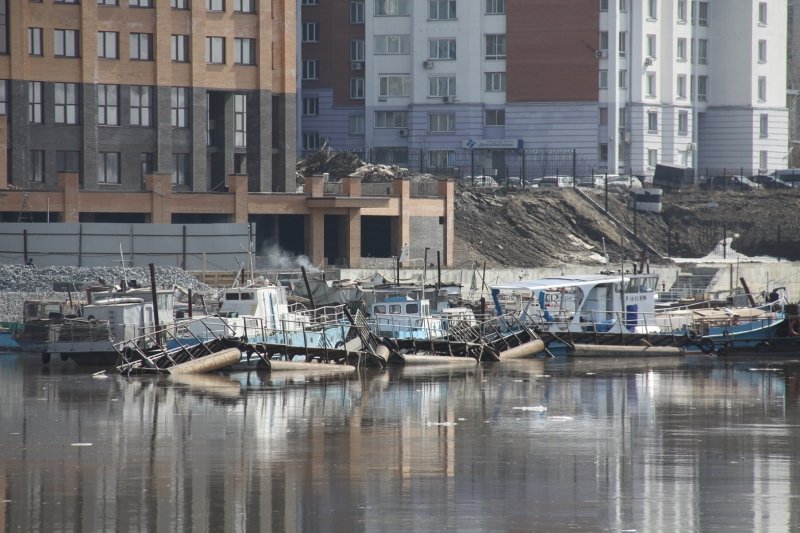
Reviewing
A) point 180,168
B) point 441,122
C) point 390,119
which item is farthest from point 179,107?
point 441,122

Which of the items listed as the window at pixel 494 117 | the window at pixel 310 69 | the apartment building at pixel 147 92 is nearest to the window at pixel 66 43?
the apartment building at pixel 147 92

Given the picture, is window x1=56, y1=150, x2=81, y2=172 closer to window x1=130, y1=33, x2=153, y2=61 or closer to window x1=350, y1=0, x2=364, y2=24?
window x1=130, y1=33, x2=153, y2=61

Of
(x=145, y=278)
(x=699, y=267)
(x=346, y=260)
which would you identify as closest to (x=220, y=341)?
(x=145, y=278)

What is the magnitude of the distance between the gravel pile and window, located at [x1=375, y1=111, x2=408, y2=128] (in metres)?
52.0

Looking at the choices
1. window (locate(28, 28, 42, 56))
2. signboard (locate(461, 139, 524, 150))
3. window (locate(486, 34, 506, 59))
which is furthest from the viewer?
window (locate(486, 34, 506, 59))

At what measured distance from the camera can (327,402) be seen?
4447cm

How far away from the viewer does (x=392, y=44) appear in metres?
120

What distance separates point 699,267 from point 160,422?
62.8 m

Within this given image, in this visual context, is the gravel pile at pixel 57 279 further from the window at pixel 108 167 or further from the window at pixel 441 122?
the window at pixel 441 122

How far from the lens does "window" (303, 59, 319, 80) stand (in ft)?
409

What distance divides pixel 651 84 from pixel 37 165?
4996 centimetres

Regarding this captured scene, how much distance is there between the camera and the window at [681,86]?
121188 millimetres

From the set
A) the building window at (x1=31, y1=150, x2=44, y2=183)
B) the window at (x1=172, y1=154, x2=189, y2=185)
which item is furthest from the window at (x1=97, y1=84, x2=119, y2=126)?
the window at (x1=172, y1=154, x2=189, y2=185)

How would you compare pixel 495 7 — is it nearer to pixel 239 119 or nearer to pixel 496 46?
pixel 496 46
